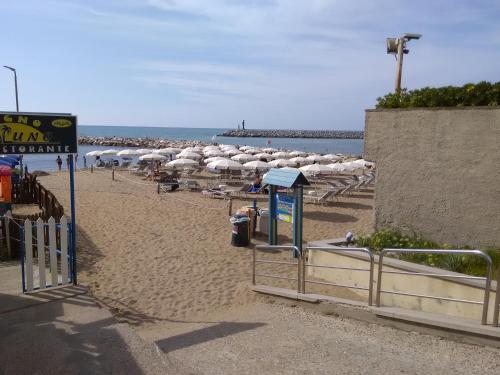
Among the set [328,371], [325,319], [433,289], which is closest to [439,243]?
[433,289]

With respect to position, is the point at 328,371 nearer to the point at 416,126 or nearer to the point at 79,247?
the point at 416,126

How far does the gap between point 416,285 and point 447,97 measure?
11.2 ft

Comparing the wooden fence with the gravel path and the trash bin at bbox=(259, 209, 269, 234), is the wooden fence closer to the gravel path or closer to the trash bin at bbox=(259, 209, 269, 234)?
the gravel path

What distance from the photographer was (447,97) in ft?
24.8

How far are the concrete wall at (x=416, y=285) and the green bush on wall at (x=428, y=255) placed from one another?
44 centimetres

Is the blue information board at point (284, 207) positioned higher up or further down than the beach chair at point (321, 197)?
higher up

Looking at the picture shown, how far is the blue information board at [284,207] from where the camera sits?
376 inches

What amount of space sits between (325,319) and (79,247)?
21.0 ft

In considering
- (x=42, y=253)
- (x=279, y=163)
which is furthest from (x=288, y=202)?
(x=279, y=163)

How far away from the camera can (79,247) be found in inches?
384

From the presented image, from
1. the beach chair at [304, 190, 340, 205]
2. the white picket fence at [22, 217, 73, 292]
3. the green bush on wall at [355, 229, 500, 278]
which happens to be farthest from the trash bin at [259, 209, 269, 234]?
the white picket fence at [22, 217, 73, 292]

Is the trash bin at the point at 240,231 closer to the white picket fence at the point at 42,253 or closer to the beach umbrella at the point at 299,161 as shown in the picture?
the white picket fence at the point at 42,253

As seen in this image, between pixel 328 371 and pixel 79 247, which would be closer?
pixel 328 371

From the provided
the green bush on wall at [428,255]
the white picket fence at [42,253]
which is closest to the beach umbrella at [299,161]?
the green bush on wall at [428,255]
